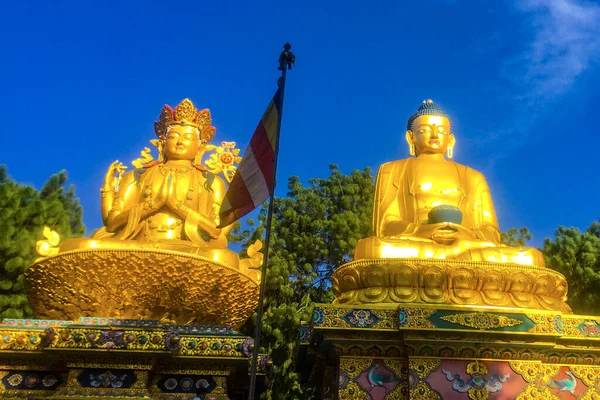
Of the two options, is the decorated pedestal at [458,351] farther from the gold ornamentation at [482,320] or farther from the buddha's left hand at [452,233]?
the buddha's left hand at [452,233]

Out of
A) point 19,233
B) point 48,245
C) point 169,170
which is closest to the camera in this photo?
point 48,245

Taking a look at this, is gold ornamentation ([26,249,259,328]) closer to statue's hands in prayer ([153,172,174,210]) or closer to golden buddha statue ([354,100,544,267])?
statue's hands in prayer ([153,172,174,210])

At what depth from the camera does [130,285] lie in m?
7.44

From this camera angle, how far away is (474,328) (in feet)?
19.6

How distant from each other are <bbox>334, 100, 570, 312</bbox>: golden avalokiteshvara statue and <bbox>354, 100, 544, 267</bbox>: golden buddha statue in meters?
0.01

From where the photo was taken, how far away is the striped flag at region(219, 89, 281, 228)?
233 inches

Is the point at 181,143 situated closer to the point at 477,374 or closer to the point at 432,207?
the point at 432,207

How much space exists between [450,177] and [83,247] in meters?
5.24

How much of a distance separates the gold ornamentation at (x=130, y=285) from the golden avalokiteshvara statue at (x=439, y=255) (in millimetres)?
1643

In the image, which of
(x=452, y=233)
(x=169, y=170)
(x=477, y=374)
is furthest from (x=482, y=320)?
(x=169, y=170)

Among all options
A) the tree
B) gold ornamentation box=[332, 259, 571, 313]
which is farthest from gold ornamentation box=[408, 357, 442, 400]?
the tree

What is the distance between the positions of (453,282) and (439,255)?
0.69m

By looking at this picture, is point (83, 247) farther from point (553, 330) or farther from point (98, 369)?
point (553, 330)

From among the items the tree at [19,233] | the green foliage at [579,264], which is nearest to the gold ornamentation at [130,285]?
the tree at [19,233]
